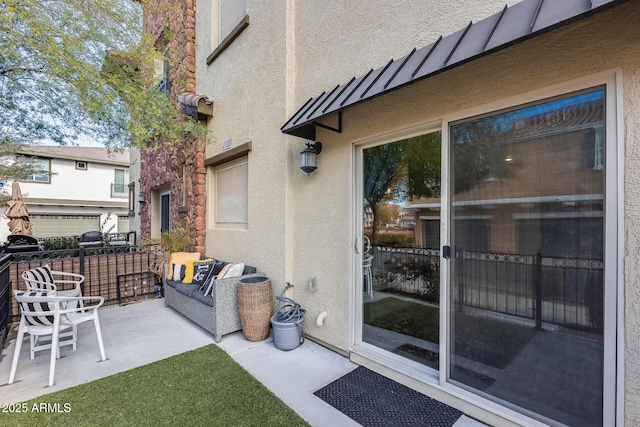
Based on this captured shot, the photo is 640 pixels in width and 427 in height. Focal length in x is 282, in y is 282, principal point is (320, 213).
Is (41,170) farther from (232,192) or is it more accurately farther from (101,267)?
(232,192)

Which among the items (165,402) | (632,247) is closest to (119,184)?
(165,402)

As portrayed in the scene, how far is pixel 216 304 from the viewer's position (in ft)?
13.9

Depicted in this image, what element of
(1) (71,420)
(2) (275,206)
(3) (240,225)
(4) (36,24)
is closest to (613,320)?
(2) (275,206)

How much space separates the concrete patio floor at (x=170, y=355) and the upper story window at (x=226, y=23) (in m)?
5.70

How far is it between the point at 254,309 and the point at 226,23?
20.6ft

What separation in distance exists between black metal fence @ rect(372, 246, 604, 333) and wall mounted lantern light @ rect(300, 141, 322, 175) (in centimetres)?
185

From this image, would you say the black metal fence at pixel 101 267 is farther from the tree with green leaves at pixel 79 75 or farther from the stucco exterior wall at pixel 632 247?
the stucco exterior wall at pixel 632 247

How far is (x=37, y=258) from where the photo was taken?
5707 millimetres

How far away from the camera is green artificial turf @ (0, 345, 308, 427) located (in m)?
2.57

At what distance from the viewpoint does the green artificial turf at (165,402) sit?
257 centimetres

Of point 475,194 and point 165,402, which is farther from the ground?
point 475,194

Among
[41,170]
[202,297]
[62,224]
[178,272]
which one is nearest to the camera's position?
[202,297]

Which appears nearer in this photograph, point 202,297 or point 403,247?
point 403,247

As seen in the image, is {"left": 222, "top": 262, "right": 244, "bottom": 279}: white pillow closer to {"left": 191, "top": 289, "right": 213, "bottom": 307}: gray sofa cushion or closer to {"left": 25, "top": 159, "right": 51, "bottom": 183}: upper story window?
{"left": 191, "top": 289, "right": 213, "bottom": 307}: gray sofa cushion
